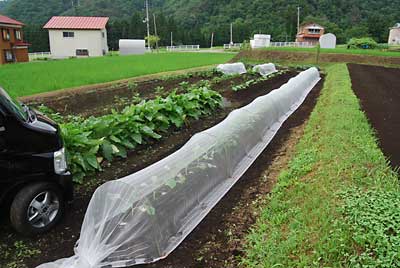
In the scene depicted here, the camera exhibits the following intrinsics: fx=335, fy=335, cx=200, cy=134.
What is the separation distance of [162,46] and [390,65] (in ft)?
151

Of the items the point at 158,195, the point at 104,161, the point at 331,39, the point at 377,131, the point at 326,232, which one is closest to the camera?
the point at 326,232

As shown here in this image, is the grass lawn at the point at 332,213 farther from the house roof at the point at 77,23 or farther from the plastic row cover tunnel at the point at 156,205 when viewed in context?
the house roof at the point at 77,23

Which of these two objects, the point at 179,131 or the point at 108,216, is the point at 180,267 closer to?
the point at 108,216

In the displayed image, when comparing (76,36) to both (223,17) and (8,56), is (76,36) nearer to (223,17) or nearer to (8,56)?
(8,56)

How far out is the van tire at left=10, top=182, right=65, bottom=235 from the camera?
130 inches

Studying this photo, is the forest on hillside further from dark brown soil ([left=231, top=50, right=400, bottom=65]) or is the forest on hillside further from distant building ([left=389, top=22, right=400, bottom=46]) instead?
dark brown soil ([left=231, top=50, right=400, bottom=65])

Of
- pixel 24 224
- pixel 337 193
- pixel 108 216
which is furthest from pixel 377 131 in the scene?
pixel 24 224

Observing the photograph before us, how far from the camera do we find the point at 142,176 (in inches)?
136

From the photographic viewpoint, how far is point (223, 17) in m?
67.1

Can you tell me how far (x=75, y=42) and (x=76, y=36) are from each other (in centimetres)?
78

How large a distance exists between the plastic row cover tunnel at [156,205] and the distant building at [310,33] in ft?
179

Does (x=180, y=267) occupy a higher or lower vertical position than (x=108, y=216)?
lower

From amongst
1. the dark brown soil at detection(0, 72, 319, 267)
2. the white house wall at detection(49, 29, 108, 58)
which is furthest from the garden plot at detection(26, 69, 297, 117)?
the white house wall at detection(49, 29, 108, 58)

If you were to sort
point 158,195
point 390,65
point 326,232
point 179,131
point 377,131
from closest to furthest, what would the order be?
point 326,232, point 158,195, point 377,131, point 179,131, point 390,65
